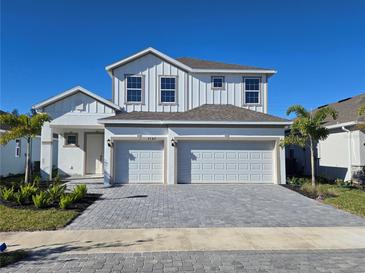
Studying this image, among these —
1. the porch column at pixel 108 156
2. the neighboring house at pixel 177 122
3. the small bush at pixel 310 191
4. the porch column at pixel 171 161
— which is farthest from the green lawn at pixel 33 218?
the small bush at pixel 310 191

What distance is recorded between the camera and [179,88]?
17.2 m

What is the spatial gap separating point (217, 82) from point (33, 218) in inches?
527

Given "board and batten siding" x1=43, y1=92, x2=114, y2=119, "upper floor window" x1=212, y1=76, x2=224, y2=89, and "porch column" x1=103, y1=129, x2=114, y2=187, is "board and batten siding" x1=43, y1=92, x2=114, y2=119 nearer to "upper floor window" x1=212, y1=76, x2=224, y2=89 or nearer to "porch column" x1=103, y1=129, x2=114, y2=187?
"porch column" x1=103, y1=129, x2=114, y2=187

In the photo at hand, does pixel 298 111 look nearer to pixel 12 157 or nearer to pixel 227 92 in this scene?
pixel 227 92

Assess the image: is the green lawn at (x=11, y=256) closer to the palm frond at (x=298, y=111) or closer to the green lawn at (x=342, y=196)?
the green lawn at (x=342, y=196)

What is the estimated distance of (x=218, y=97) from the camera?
17.7 m

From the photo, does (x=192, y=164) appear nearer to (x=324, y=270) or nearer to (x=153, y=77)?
(x=153, y=77)

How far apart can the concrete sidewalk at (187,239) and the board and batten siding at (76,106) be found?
10.0 m

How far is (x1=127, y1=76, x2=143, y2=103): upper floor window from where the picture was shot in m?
16.8

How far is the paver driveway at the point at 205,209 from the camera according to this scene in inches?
298

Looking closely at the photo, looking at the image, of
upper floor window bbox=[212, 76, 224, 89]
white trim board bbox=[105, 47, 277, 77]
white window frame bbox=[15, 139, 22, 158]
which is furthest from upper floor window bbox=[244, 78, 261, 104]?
white window frame bbox=[15, 139, 22, 158]

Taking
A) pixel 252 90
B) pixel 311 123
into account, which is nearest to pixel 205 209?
pixel 311 123

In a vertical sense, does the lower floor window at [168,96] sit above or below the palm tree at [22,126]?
above

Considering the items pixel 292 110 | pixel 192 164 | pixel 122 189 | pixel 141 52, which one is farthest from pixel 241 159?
pixel 141 52
